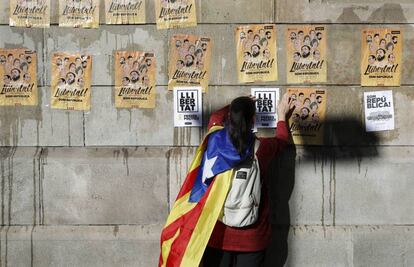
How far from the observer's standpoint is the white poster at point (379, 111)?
5090mm

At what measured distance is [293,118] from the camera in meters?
5.07

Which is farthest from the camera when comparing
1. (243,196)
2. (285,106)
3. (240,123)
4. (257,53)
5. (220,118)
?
(257,53)

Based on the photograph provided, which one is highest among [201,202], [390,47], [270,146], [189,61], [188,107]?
[390,47]

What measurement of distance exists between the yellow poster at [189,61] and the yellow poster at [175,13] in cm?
12

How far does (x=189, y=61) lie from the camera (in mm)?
5047

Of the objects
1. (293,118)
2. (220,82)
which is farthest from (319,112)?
(220,82)

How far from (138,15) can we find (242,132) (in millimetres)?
1742

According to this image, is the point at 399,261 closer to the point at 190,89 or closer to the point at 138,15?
the point at 190,89

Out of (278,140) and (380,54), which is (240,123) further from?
(380,54)

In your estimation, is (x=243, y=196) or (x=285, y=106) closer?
(x=243, y=196)

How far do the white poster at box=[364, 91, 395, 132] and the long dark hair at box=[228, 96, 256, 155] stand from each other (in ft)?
5.23

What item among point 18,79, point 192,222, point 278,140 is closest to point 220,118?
point 278,140

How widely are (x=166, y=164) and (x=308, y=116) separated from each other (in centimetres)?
133

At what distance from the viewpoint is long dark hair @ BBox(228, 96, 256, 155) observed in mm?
3892
